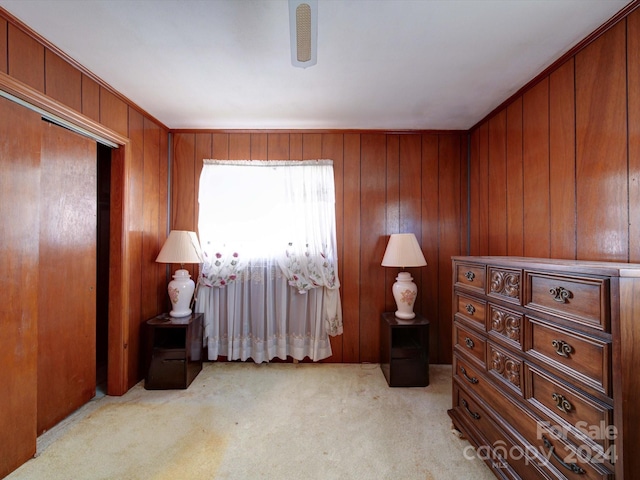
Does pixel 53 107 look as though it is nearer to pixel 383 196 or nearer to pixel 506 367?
pixel 383 196

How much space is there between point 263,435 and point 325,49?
2.48m

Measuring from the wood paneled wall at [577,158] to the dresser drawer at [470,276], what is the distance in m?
0.56

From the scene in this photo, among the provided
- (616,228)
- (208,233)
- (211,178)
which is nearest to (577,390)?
(616,228)

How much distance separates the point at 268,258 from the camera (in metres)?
2.80

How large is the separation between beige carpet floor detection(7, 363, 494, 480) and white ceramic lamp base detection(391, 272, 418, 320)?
63 centimetres

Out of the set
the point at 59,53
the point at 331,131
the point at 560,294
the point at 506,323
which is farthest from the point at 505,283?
the point at 59,53

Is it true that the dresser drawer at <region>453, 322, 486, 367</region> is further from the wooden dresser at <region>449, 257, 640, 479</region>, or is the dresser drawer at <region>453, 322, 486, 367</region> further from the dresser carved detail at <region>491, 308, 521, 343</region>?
the dresser carved detail at <region>491, 308, 521, 343</region>

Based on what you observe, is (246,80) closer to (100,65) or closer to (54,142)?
(100,65)

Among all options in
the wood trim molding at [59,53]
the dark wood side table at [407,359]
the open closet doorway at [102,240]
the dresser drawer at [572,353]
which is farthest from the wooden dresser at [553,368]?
the open closet doorway at [102,240]

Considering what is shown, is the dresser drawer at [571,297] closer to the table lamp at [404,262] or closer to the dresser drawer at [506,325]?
the dresser drawer at [506,325]

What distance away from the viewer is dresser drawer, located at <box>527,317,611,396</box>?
0.95 m

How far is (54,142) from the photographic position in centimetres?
179

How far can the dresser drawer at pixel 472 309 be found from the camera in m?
Answer: 1.61

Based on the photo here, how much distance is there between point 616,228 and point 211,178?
3.08 metres
